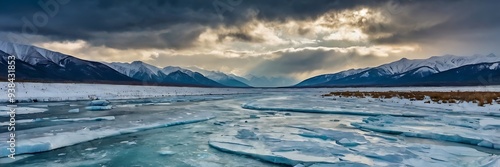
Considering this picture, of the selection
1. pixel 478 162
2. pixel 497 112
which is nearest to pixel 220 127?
pixel 478 162

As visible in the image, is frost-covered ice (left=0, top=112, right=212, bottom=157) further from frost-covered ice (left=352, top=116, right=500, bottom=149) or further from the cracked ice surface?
frost-covered ice (left=352, top=116, right=500, bottom=149)

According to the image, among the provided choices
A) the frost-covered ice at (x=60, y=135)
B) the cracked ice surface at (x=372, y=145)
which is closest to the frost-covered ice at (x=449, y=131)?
the cracked ice surface at (x=372, y=145)

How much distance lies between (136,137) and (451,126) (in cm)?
1087

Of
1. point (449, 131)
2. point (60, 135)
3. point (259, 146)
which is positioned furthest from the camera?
point (449, 131)

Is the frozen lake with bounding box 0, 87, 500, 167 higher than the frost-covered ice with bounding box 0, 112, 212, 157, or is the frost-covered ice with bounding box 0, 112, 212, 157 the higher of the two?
the frost-covered ice with bounding box 0, 112, 212, 157

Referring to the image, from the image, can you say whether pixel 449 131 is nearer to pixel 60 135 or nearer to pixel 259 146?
pixel 259 146

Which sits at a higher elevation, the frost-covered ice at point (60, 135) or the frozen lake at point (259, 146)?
the frost-covered ice at point (60, 135)

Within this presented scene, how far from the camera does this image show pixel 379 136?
9.99 m

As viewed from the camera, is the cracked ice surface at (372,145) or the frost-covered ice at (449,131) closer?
the cracked ice surface at (372,145)

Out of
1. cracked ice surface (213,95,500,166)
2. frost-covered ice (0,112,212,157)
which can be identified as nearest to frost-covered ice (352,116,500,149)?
cracked ice surface (213,95,500,166)

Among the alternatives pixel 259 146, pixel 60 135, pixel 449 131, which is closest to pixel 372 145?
pixel 259 146

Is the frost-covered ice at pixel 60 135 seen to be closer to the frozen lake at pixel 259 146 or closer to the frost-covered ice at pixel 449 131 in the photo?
the frozen lake at pixel 259 146

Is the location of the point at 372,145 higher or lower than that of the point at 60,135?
lower

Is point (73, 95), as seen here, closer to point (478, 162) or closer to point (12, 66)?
point (12, 66)
